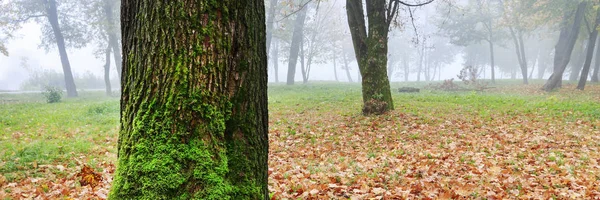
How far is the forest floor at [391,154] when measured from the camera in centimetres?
446

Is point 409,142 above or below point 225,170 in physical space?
below

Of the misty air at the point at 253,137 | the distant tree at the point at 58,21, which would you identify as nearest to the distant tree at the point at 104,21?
the distant tree at the point at 58,21

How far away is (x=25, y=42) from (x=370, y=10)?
62.0 m

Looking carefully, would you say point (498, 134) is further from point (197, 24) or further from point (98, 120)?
point (98, 120)

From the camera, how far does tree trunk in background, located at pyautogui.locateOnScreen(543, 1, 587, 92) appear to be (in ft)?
65.4

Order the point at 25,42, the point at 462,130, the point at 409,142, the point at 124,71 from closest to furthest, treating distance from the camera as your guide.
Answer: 1. the point at 124,71
2. the point at 409,142
3. the point at 462,130
4. the point at 25,42

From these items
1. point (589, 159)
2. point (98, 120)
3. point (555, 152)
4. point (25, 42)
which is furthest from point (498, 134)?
point (25, 42)

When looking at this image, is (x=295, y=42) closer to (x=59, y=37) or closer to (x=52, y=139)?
(x=59, y=37)

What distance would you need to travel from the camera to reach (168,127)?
2.03 metres

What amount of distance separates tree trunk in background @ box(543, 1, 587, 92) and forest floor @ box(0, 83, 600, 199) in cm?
1123

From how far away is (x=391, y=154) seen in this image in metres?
6.69

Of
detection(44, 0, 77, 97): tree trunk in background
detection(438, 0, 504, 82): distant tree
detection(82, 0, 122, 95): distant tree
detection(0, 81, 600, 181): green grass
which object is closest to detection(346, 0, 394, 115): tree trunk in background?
detection(0, 81, 600, 181): green grass

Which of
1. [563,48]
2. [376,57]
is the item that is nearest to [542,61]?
[563,48]

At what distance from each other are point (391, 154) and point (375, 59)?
13.8 ft
